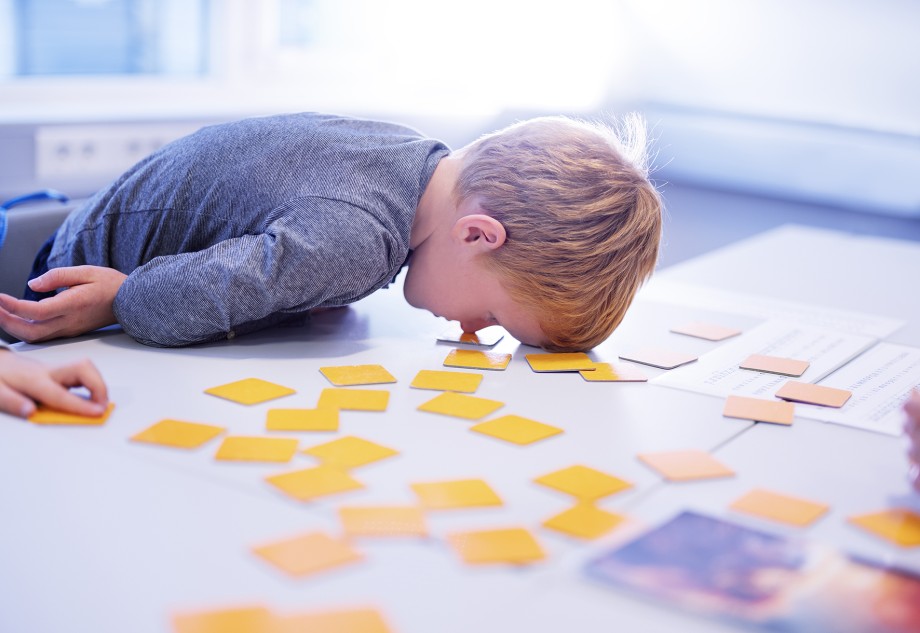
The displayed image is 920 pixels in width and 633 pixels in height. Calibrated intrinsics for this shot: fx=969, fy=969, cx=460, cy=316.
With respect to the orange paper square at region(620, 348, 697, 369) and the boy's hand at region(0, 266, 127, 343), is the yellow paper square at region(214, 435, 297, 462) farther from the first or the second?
the orange paper square at region(620, 348, 697, 369)

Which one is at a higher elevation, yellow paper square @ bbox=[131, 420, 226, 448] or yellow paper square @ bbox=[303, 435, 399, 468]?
yellow paper square @ bbox=[303, 435, 399, 468]

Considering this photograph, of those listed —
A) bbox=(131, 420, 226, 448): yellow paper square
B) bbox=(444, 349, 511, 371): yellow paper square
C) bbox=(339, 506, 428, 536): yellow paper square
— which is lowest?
bbox=(444, 349, 511, 371): yellow paper square

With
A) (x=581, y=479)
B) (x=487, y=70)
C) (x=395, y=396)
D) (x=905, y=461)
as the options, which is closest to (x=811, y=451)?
(x=905, y=461)

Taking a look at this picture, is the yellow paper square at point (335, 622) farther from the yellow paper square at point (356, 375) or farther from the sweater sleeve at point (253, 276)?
the sweater sleeve at point (253, 276)

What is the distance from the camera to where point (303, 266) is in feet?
3.71

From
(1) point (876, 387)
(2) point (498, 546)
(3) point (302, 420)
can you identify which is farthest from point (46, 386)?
(1) point (876, 387)

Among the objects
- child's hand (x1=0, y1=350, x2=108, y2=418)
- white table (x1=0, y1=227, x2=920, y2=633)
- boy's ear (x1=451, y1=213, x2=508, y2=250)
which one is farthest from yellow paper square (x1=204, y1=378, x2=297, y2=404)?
boy's ear (x1=451, y1=213, x2=508, y2=250)

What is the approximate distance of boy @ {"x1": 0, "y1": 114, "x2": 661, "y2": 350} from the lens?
1132 millimetres

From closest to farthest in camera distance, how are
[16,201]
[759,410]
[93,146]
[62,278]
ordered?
[759,410] → [62,278] → [16,201] → [93,146]

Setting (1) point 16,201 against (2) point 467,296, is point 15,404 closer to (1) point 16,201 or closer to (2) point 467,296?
(2) point 467,296

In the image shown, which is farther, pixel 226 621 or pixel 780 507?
pixel 780 507

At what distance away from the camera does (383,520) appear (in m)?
0.75

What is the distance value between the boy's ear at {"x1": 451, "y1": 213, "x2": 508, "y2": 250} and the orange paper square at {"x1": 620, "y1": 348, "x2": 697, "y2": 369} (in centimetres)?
22

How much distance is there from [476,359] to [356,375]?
0.17 meters
